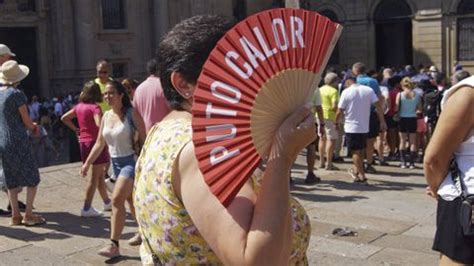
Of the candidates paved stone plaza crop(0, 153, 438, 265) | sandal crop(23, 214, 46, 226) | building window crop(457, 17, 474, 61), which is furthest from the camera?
building window crop(457, 17, 474, 61)

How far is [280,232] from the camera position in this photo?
5.61 feet

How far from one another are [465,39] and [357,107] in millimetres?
21223

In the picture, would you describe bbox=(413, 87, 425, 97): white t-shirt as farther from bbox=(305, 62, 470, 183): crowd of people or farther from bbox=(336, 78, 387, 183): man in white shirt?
bbox=(336, 78, 387, 183): man in white shirt

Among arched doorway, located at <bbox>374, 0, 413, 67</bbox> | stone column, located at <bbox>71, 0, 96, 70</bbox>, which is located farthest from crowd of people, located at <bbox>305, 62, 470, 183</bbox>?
arched doorway, located at <bbox>374, 0, 413, 67</bbox>

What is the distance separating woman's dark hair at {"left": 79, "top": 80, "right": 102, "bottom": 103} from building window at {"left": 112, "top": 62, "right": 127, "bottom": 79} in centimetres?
1916

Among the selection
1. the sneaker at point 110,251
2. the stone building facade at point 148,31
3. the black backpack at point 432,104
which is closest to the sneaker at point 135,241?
the sneaker at point 110,251

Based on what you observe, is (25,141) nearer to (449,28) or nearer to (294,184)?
(294,184)

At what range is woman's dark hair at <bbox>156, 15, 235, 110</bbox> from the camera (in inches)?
77.9

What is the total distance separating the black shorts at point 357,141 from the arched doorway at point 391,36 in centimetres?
2247

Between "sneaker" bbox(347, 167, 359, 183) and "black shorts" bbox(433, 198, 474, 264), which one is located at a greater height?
"black shorts" bbox(433, 198, 474, 264)

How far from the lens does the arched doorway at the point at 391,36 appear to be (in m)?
31.5

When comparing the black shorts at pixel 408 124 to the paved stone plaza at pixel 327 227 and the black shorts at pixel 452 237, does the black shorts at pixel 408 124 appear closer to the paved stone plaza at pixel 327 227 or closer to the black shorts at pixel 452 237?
the paved stone plaza at pixel 327 227

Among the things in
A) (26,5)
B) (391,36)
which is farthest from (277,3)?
(26,5)

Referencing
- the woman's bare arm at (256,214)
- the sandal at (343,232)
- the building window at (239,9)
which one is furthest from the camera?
the building window at (239,9)
